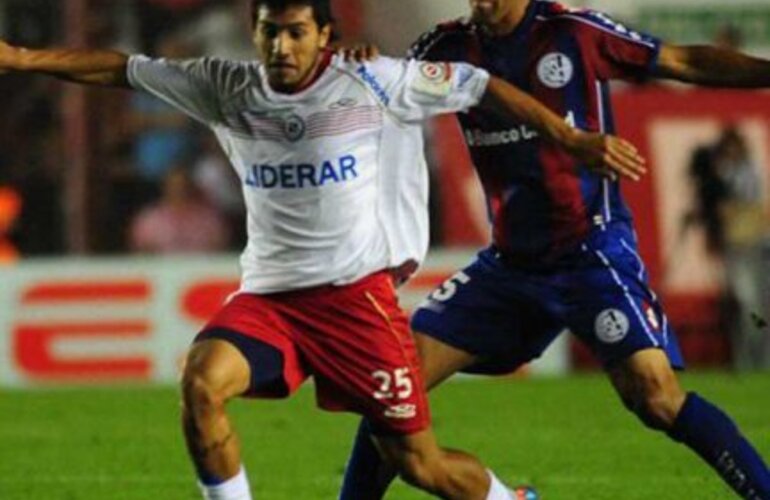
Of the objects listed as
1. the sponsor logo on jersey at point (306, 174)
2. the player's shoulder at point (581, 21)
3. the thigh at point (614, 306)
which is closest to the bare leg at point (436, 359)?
the thigh at point (614, 306)

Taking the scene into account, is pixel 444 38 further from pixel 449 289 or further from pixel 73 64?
pixel 73 64

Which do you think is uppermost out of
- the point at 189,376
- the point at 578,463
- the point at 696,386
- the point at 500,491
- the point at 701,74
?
the point at 701,74

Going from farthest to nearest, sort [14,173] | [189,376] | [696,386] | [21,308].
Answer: [14,173] < [21,308] < [696,386] < [189,376]

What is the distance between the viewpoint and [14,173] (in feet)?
65.0

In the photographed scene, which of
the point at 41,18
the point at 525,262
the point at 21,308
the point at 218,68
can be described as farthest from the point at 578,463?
the point at 41,18

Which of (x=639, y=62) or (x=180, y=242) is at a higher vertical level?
(x=639, y=62)

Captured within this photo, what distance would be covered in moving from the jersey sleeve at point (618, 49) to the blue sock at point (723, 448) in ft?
4.02

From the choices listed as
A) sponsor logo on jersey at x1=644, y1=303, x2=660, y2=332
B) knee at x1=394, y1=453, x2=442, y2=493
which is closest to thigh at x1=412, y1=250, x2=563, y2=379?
sponsor logo on jersey at x1=644, y1=303, x2=660, y2=332

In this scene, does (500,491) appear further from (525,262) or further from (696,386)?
(696,386)

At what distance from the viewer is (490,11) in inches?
372

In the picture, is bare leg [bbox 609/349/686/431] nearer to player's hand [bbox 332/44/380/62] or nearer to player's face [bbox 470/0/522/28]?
player's face [bbox 470/0/522/28]

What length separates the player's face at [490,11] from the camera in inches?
371

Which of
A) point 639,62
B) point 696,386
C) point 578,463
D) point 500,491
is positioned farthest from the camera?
point 696,386

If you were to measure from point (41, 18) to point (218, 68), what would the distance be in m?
10.8
